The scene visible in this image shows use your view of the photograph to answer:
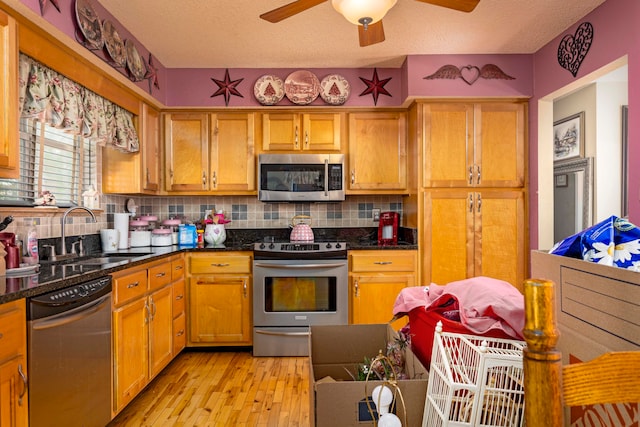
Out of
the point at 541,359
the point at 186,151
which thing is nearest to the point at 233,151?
the point at 186,151

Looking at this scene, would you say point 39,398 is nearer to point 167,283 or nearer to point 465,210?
point 167,283

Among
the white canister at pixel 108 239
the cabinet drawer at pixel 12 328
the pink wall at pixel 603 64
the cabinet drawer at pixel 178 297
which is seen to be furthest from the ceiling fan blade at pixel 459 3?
the white canister at pixel 108 239

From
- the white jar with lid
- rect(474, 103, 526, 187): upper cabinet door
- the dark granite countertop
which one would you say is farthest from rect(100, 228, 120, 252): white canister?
rect(474, 103, 526, 187): upper cabinet door

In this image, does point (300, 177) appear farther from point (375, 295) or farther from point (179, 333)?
point (179, 333)

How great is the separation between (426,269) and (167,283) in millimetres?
2052

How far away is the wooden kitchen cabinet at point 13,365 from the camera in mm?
1436

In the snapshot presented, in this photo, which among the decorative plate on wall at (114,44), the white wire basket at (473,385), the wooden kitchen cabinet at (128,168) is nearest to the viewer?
the white wire basket at (473,385)

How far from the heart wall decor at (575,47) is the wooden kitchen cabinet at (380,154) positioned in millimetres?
1279

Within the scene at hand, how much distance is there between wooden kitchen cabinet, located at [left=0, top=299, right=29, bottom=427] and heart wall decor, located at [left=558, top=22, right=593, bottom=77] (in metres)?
3.44

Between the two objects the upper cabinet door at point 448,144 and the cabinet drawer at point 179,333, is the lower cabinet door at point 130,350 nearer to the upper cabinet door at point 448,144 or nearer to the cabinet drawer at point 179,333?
the cabinet drawer at point 179,333

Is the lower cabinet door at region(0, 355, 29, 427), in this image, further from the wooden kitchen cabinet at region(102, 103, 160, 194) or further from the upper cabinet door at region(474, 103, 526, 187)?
the upper cabinet door at region(474, 103, 526, 187)

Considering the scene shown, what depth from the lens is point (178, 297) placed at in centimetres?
328

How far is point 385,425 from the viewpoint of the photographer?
0.98m

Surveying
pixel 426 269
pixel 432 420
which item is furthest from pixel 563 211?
pixel 432 420
